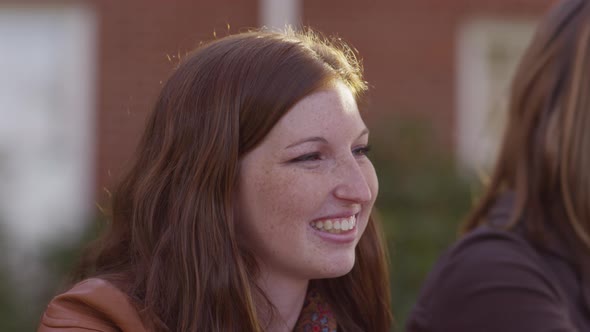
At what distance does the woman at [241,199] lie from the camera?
6.97 feet

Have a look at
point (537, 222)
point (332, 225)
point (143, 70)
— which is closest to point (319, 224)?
point (332, 225)

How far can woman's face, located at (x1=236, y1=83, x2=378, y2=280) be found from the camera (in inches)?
83.7

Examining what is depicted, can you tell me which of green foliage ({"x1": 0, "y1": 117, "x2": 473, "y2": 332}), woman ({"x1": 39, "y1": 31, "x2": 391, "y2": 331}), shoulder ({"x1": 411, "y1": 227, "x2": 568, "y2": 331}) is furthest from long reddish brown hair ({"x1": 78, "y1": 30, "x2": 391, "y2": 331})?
green foliage ({"x1": 0, "y1": 117, "x2": 473, "y2": 332})

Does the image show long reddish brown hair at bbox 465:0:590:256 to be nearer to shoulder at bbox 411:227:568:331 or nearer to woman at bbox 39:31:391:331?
shoulder at bbox 411:227:568:331

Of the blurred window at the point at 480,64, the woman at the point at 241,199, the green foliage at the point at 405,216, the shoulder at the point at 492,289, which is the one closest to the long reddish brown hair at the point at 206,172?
the woman at the point at 241,199

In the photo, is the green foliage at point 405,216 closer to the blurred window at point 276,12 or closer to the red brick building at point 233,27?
the red brick building at point 233,27

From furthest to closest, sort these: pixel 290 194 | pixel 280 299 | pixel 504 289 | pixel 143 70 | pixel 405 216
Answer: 1. pixel 143 70
2. pixel 405 216
3. pixel 504 289
4. pixel 280 299
5. pixel 290 194

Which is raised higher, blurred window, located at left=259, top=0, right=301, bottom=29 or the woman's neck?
the woman's neck

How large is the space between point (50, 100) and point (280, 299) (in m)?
5.71

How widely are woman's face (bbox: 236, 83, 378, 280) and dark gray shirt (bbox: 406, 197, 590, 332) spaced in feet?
2.12

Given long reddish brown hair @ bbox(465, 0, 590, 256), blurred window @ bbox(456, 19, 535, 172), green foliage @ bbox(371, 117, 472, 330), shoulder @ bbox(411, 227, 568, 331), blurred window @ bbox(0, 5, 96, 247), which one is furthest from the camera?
blurred window @ bbox(456, 19, 535, 172)

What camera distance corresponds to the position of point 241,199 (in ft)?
7.15

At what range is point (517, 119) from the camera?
2979 mm

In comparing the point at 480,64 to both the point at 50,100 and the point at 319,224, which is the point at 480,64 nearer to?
the point at 50,100
